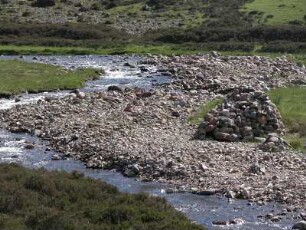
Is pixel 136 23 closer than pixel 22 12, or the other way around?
pixel 136 23

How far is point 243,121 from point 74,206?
47.4 feet

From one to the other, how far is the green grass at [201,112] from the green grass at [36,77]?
1358cm

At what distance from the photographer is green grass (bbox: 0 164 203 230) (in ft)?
75.2

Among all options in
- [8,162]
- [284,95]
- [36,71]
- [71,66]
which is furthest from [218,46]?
[8,162]

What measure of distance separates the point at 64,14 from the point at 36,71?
49.0 meters

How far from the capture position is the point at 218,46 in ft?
266

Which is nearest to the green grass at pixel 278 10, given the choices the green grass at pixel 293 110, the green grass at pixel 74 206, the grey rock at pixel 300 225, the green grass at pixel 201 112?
the green grass at pixel 293 110

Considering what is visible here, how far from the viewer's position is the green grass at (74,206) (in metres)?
22.9

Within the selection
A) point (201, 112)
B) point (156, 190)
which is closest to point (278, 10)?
point (201, 112)

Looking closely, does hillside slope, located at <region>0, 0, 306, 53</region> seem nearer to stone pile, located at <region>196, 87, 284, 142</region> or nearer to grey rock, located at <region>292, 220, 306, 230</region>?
stone pile, located at <region>196, 87, 284, 142</region>

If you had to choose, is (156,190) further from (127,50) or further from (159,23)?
(159,23)

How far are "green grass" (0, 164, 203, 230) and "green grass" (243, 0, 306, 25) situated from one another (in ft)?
233

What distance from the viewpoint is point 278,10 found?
104 m

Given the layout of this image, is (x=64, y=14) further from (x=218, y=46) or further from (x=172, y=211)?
(x=172, y=211)
